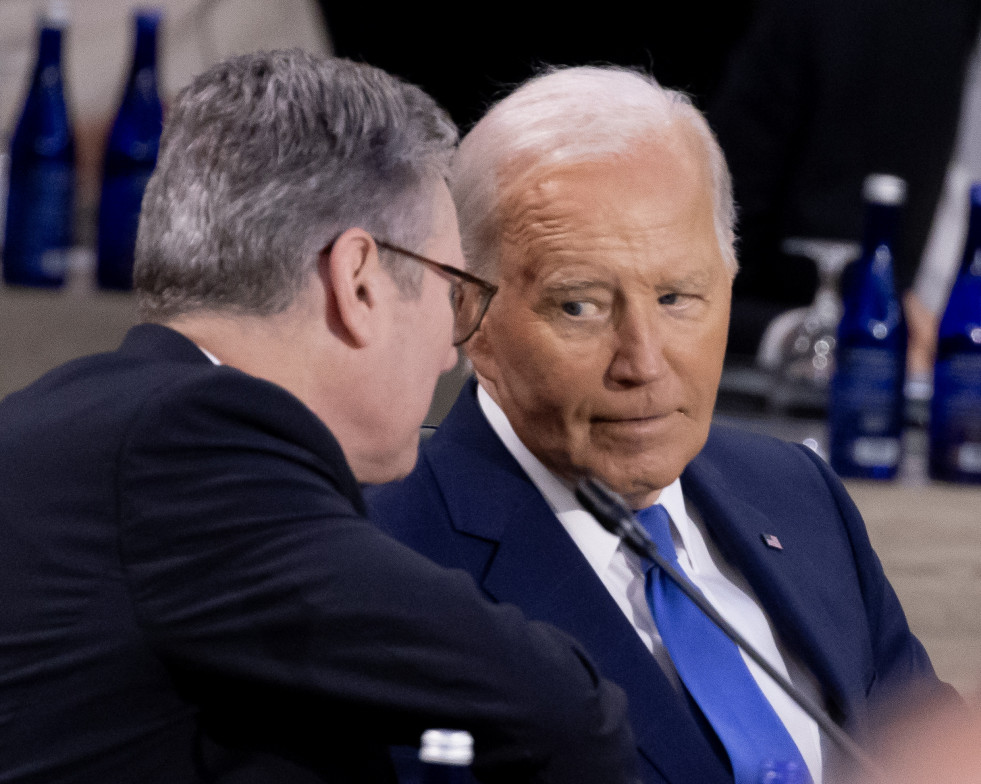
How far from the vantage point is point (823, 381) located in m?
1.93

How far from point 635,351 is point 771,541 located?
0.27m

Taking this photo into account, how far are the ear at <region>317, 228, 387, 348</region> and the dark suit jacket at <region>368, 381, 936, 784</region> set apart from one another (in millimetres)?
326

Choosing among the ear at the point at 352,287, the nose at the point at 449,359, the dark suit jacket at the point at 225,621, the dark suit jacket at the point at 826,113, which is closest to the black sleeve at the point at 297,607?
the dark suit jacket at the point at 225,621

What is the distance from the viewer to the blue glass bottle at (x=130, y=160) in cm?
190

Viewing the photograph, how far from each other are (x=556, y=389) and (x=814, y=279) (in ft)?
6.63

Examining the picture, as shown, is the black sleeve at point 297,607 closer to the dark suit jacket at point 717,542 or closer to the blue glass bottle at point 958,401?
the dark suit jacket at point 717,542

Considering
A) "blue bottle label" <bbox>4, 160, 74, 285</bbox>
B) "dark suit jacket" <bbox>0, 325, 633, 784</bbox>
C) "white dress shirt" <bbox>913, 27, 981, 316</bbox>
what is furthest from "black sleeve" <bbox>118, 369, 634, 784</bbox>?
"white dress shirt" <bbox>913, 27, 981, 316</bbox>

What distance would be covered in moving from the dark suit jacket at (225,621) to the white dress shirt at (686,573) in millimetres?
409

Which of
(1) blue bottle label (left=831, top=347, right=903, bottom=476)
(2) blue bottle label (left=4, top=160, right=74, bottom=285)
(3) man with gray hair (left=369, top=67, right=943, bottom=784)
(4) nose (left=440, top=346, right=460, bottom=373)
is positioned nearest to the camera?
(4) nose (left=440, top=346, right=460, bottom=373)

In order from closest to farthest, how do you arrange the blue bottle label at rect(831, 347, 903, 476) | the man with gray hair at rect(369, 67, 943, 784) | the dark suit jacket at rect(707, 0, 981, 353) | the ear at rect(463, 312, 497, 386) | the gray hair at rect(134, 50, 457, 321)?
the gray hair at rect(134, 50, 457, 321)
the man with gray hair at rect(369, 67, 943, 784)
the ear at rect(463, 312, 497, 386)
the blue bottle label at rect(831, 347, 903, 476)
the dark suit jacket at rect(707, 0, 981, 353)

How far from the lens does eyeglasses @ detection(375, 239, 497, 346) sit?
3.43 ft

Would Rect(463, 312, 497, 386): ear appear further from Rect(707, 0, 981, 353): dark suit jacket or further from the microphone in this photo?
Rect(707, 0, 981, 353): dark suit jacket

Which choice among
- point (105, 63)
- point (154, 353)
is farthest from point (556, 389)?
point (105, 63)

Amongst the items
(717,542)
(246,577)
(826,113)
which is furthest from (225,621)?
(826,113)
